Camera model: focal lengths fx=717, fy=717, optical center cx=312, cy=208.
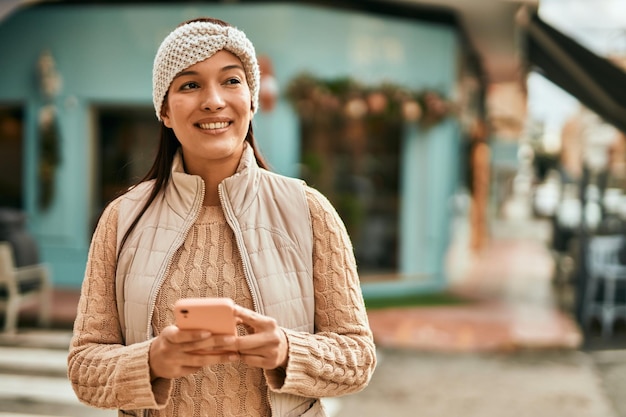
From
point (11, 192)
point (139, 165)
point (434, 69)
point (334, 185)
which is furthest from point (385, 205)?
point (11, 192)

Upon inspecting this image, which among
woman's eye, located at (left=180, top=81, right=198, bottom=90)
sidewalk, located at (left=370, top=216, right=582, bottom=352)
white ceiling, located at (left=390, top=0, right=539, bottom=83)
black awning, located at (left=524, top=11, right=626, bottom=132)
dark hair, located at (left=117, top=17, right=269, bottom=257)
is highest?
white ceiling, located at (left=390, top=0, right=539, bottom=83)

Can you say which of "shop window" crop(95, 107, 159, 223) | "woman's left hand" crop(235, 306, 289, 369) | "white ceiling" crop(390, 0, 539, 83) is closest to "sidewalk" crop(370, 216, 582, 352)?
"white ceiling" crop(390, 0, 539, 83)

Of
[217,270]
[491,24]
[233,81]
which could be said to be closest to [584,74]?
[233,81]

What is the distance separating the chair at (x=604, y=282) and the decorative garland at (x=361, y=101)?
3.35 metres

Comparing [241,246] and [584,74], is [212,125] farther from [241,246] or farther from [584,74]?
[584,74]

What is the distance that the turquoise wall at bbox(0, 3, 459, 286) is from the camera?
1009 cm

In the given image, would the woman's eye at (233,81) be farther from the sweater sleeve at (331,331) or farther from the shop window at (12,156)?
the shop window at (12,156)

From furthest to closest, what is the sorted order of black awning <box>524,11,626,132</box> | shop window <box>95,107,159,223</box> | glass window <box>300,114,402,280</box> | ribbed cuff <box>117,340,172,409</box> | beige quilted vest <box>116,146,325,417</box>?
1. shop window <box>95,107,159,223</box>
2. glass window <box>300,114,402,280</box>
3. black awning <box>524,11,626,132</box>
4. beige quilted vest <box>116,146,325,417</box>
5. ribbed cuff <box>117,340,172,409</box>

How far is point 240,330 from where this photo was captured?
1.75 metres

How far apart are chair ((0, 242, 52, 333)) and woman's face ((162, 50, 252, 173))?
20.7 ft

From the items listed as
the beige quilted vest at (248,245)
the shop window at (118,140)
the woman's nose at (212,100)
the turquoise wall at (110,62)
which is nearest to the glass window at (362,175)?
the turquoise wall at (110,62)

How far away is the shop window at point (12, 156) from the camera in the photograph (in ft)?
36.1

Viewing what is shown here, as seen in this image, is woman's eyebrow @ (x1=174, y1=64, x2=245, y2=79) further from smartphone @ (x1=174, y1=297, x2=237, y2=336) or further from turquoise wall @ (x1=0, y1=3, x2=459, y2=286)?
turquoise wall @ (x1=0, y1=3, x2=459, y2=286)

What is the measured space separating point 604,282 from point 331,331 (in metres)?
7.80
